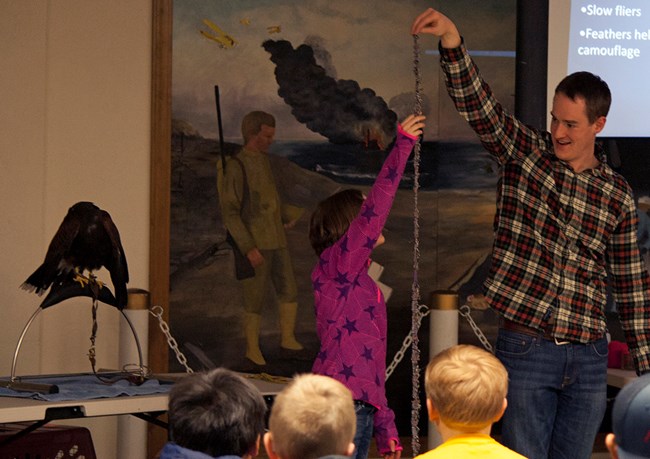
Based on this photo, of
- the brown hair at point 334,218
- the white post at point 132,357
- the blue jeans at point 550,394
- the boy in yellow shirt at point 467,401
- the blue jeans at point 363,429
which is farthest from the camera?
the white post at point 132,357

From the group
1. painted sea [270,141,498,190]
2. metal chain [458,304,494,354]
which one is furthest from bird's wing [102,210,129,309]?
metal chain [458,304,494,354]

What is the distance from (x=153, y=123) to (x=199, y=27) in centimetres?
51

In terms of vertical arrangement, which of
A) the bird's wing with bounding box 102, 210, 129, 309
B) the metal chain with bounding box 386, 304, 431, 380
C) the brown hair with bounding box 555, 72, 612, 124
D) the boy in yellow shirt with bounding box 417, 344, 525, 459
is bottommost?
the metal chain with bounding box 386, 304, 431, 380

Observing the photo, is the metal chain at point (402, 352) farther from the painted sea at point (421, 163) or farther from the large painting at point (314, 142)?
the painted sea at point (421, 163)

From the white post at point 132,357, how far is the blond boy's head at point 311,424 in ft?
9.47

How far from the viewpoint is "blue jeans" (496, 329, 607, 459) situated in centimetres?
333

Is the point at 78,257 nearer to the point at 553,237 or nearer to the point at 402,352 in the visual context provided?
the point at 553,237

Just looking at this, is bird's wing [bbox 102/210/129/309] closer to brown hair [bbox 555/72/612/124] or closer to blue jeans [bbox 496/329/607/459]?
blue jeans [bbox 496/329/607/459]

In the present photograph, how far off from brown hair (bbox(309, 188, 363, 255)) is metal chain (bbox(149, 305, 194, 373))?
5.10 ft

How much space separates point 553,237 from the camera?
135 inches

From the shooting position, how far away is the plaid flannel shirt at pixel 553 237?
339 centimetres

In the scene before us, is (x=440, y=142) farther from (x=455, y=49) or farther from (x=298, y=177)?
(x=455, y=49)

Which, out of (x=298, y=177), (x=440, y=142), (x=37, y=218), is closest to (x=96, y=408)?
(x=37, y=218)

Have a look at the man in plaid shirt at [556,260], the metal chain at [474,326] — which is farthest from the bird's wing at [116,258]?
the metal chain at [474,326]
